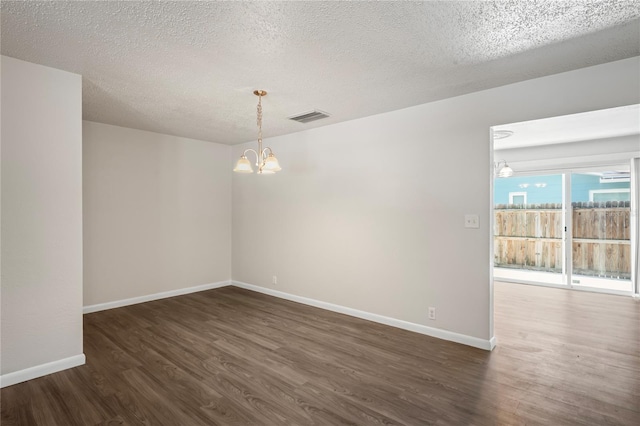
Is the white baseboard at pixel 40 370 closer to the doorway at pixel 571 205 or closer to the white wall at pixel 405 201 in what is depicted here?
the white wall at pixel 405 201

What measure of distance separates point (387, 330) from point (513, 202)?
15.6 ft

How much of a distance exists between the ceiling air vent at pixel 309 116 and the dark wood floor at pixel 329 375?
2.60 meters

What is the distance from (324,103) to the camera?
366 cm

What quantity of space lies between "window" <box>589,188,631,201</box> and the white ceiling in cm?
94

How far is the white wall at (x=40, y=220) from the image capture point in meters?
2.60

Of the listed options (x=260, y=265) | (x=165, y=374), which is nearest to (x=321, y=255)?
(x=260, y=265)

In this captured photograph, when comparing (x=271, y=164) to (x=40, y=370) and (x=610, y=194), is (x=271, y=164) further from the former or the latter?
(x=610, y=194)

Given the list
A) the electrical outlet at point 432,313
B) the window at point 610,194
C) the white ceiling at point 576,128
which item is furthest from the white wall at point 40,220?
the window at point 610,194

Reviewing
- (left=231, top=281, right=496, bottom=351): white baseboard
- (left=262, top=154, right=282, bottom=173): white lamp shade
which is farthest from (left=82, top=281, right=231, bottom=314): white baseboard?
(left=262, top=154, right=282, bottom=173): white lamp shade

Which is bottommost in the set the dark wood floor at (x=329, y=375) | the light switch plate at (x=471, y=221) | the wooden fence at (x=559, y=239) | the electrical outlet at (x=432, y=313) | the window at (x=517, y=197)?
the dark wood floor at (x=329, y=375)

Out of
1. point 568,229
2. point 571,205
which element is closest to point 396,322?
point 568,229

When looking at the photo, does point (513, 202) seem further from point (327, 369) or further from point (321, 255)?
point (327, 369)

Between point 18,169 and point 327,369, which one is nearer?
point 18,169

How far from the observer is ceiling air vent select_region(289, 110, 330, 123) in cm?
404
